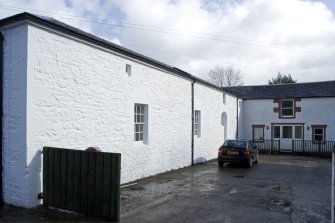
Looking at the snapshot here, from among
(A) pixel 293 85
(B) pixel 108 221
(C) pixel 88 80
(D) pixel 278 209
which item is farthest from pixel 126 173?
(A) pixel 293 85

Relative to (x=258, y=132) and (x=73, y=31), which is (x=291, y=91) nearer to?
(x=258, y=132)

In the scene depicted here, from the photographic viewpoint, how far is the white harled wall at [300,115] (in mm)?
27297

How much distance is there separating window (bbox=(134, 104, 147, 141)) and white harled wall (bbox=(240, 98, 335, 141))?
61.2ft

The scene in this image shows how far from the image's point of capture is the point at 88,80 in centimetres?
973

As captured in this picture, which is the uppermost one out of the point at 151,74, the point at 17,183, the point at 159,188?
the point at 151,74

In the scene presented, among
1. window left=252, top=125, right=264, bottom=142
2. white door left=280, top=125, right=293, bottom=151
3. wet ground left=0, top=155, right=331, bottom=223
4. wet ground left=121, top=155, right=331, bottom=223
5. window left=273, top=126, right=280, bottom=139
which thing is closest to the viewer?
wet ground left=0, top=155, right=331, bottom=223

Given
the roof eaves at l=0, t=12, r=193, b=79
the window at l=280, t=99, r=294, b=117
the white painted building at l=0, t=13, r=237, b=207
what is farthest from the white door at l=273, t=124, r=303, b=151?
the roof eaves at l=0, t=12, r=193, b=79

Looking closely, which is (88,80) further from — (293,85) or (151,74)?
(293,85)

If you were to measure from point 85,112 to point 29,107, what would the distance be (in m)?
2.05

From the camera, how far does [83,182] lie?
7297mm

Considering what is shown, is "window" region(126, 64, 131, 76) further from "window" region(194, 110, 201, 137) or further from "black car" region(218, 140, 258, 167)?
"window" region(194, 110, 201, 137)

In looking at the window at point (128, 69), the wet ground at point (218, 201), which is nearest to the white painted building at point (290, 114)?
the wet ground at point (218, 201)

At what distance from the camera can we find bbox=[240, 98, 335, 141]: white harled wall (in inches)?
1075

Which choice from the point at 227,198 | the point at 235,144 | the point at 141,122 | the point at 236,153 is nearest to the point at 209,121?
the point at 235,144
